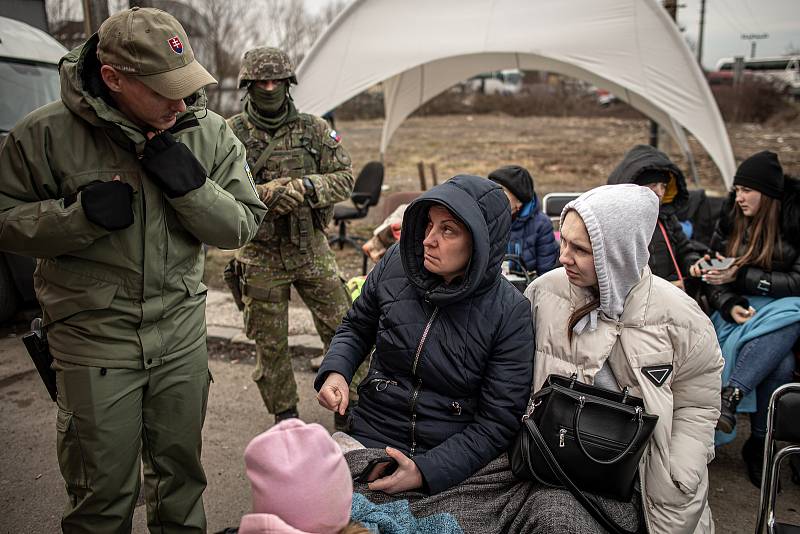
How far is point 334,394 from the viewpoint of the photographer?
230 cm

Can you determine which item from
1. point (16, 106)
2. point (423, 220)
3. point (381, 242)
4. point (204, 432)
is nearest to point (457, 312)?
point (423, 220)

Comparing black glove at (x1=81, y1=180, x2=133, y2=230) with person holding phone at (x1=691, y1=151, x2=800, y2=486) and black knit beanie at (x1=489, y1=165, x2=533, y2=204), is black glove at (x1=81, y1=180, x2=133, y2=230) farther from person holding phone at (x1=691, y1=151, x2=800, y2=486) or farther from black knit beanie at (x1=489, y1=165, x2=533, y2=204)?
person holding phone at (x1=691, y1=151, x2=800, y2=486)

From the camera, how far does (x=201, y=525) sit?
2.59m

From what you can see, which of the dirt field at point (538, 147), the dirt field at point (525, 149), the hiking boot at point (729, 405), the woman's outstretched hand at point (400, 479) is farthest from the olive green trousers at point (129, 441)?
the dirt field at point (538, 147)

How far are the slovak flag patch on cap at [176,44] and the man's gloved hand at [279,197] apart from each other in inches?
57.5

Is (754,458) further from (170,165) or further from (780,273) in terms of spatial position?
(170,165)

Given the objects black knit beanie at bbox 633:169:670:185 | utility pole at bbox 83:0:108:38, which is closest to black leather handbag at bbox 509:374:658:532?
black knit beanie at bbox 633:169:670:185

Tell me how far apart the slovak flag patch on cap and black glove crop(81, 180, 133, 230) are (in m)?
0.47

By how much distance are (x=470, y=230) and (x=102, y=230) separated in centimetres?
120

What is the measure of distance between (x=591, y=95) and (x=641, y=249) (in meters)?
37.6

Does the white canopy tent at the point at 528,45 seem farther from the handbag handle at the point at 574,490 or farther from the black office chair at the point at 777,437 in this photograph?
the handbag handle at the point at 574,490

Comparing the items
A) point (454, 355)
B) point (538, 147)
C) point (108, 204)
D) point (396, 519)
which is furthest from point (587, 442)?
point (538, 147)

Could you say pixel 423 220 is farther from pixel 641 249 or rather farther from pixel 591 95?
pixel 591 95

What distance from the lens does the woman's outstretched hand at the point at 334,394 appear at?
227 centimetres
